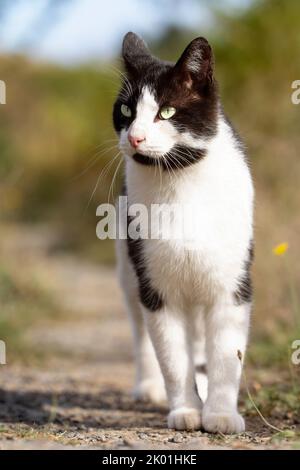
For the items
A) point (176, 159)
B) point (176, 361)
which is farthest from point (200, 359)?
point (176, 159)

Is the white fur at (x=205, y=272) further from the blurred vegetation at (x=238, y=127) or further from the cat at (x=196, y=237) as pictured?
the blurred vegetation at (x=238, y=127)

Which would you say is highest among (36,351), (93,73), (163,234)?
(93,73)

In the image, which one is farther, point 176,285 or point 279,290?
point 279,290

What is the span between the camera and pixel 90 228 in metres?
11.6

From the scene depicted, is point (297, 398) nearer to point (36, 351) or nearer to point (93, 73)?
point (36, 351)

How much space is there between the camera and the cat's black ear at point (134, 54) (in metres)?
3.45

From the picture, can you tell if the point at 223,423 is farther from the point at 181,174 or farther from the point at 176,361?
the point at 181,174

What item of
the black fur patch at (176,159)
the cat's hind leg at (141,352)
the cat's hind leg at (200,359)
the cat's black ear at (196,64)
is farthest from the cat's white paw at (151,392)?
the cat's black ear at (196,64)

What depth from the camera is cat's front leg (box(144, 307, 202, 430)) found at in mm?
3336

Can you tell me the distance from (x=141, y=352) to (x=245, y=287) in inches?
47.4

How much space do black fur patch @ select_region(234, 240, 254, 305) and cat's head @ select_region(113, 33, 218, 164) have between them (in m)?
0.55

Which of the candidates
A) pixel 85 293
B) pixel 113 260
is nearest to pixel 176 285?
pixel 85 293

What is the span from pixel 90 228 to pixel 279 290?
6.18 metres

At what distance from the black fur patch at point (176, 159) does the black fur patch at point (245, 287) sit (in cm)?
47
